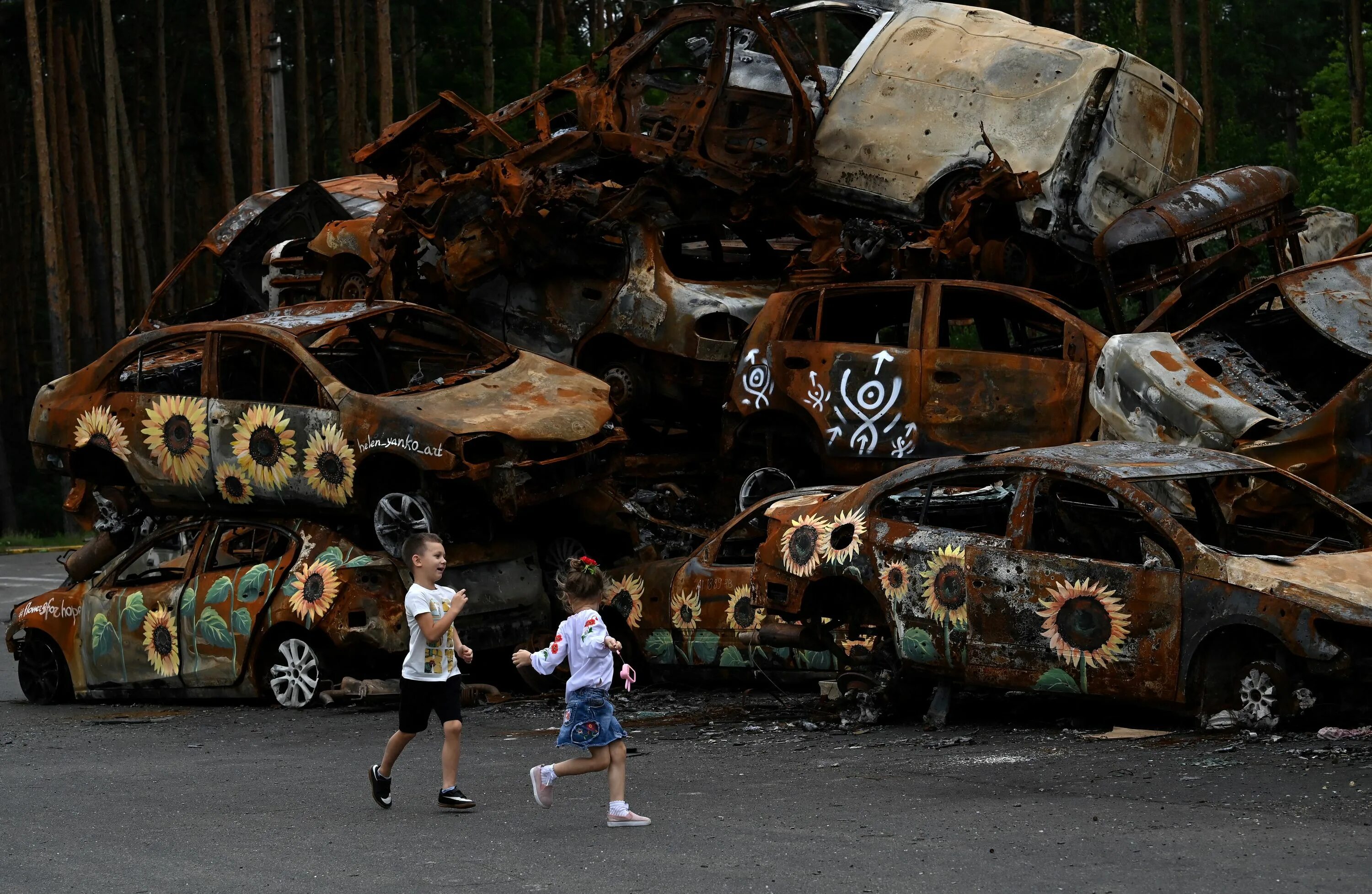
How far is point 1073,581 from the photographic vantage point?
29.4ft

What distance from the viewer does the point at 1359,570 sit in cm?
873

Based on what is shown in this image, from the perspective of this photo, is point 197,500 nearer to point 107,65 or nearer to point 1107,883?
point 1107,883

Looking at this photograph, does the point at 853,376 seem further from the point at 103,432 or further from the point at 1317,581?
the point at 103,432

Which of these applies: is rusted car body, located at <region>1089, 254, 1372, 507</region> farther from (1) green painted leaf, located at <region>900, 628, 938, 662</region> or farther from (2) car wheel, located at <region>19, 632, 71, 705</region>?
(2) car wheel, located at <region>19, 632, 71, 705</region>

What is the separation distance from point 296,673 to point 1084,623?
5412 mm

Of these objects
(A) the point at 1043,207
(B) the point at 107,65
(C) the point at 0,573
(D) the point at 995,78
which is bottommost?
(C) the point at 0,573

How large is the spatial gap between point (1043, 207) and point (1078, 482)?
5.44 metres

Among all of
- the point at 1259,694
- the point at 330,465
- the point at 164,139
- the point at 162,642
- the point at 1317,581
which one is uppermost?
the point at 164,139

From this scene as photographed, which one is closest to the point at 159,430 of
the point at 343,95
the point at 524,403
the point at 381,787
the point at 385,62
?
the point at 524,403

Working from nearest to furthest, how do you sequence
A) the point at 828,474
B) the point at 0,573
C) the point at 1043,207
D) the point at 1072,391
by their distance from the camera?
the point at 1072,391 → the point at 828,474 → the point at 1043,207 → the point at 0,573

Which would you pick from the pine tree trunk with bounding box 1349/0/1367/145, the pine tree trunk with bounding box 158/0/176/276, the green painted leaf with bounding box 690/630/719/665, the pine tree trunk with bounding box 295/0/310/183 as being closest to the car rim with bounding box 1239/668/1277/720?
the green painted leaf with bounding box 690/630/719/665

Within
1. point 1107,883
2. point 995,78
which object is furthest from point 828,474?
point 1107,883

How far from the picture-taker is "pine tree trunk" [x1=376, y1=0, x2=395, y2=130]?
29.1 metres

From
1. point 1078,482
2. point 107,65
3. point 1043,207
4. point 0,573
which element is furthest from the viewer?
point 107,65
